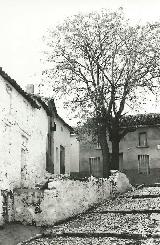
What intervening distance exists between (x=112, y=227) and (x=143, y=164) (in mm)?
20036

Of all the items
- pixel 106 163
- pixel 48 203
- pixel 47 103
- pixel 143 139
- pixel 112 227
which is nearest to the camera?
pixel 112 227

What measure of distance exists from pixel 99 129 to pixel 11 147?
1050 centimetres

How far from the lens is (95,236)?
8203mm

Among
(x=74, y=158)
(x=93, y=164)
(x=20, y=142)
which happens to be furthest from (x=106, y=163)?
(x=74, y=158)

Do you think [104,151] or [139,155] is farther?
[139,155]

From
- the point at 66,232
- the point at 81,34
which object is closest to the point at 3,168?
the point at 66,232

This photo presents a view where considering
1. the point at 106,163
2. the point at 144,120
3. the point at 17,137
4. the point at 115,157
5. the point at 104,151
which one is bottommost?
the point at 106,163

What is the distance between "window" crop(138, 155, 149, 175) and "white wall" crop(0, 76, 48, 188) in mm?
14257

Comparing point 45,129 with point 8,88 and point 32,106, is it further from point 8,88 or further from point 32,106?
point 8,88

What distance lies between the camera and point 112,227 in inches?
358

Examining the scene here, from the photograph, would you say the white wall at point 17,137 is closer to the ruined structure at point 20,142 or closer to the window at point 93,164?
the ruined structure at point 20,142

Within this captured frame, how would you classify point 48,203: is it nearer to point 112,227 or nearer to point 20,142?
point 112,227

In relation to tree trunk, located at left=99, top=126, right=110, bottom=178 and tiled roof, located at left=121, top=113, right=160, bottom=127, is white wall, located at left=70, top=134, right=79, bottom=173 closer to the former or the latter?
tiled roof, located at left=121, top=113, right=160, bottom=127

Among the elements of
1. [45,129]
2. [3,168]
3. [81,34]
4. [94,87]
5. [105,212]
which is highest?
[81,34]
